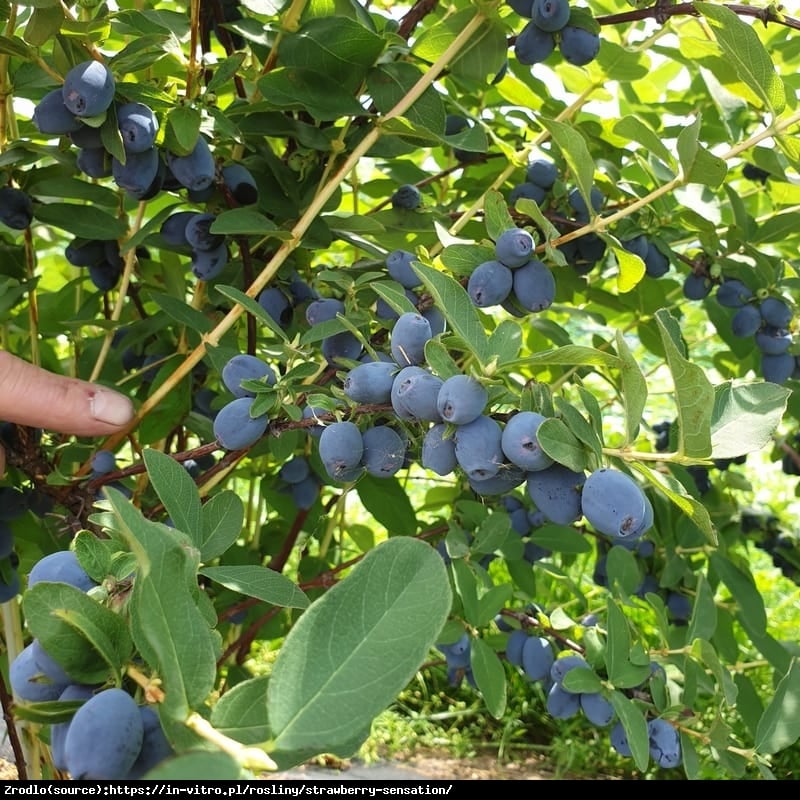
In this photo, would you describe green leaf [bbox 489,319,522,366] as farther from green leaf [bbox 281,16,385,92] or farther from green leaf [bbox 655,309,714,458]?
green leaf [bbox 281,16,385,92]

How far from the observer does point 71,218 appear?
129cm

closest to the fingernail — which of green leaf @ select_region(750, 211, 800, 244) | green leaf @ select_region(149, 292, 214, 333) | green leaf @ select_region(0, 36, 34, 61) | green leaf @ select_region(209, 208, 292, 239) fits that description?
green leaf @ select_region(149, 292, 214, 333)

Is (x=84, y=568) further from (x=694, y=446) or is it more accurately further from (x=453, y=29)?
(x=453, y=29)

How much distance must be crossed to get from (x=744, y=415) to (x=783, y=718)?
0.52 meters

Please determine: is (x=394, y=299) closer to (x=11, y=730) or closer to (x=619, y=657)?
(x=619, y=657)

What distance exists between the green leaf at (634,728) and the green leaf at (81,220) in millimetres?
986

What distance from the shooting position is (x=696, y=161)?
106 centimetres

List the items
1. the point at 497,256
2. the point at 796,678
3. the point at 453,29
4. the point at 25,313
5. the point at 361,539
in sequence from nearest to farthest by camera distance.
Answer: the point at 497,256 < the point at 796,678 < the point at 453,29 < the point at 25,313 < the point at 361,539

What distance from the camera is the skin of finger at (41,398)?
1.21 metres

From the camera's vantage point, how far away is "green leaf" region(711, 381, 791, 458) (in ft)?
2.52

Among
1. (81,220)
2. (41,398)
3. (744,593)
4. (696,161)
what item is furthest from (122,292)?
(744,593)

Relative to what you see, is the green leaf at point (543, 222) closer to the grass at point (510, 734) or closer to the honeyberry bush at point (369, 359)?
the honeyberry bush at point (369, 359)
